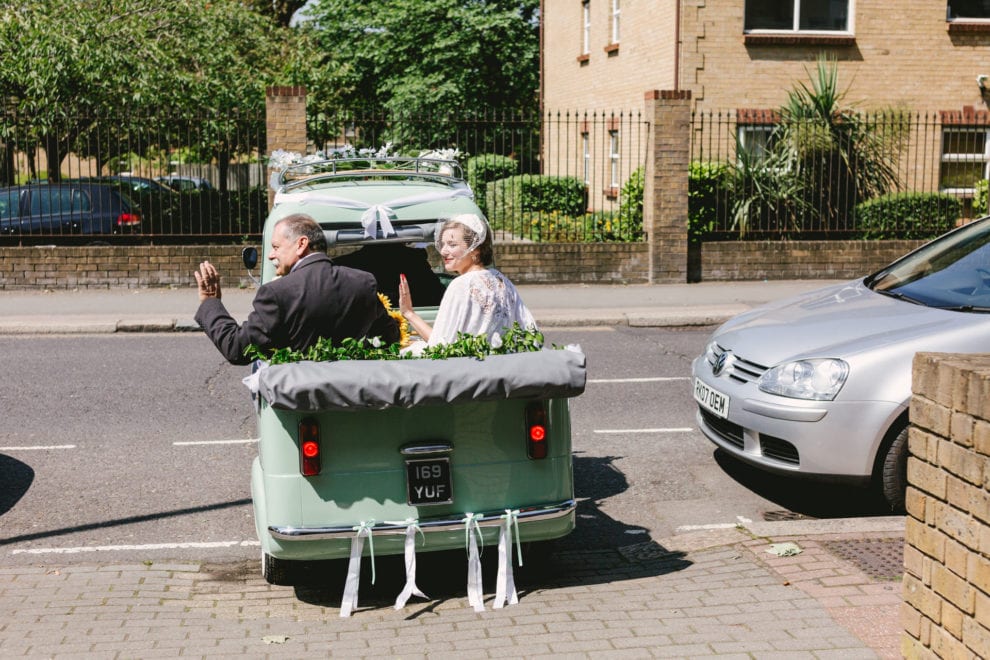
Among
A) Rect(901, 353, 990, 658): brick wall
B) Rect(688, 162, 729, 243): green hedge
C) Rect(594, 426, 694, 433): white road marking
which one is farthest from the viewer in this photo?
Rect(688, 162, 729, 243): green hedge

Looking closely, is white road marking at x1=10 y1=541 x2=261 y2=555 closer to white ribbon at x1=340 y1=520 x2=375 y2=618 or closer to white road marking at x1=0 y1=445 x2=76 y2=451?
white ribbon at x1=340 y1=520 x2=375 y2=618

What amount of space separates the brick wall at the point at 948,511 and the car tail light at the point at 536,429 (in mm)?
1601

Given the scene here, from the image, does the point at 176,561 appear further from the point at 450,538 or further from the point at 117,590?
the point at 450,538

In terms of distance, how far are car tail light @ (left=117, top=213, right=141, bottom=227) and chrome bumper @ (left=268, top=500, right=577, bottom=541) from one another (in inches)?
530

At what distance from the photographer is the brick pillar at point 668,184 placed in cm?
1769

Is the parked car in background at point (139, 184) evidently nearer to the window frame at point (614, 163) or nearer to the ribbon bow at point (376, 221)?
the window frame at point (614, 163)

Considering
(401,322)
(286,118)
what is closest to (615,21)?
(286,118)

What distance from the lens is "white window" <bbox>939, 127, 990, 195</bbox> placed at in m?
21.4

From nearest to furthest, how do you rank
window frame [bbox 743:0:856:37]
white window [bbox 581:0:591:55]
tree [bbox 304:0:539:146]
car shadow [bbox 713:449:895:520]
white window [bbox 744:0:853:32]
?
car shadow [bbox 713:449:895:520], window frame [bbox 743:0:856:37], white window [bbox 744:0:853:32], white window [bbox 581:0:591:55], tree [bbox 304:0:539:146]

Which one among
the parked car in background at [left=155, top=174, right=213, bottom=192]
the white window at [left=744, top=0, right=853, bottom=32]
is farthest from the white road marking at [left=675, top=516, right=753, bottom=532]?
the white window at [left=744, top=0, right=853, bottom=32]

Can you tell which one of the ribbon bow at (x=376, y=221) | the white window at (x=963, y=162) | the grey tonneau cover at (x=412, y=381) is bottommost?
the grey tonneau cover at (x=412, y=381)

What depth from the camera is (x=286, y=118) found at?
57.4ft

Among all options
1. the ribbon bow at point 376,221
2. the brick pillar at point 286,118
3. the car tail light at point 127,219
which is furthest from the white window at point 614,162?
the ribbon bow at point 376,221

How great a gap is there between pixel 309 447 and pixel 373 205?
8.14ft
